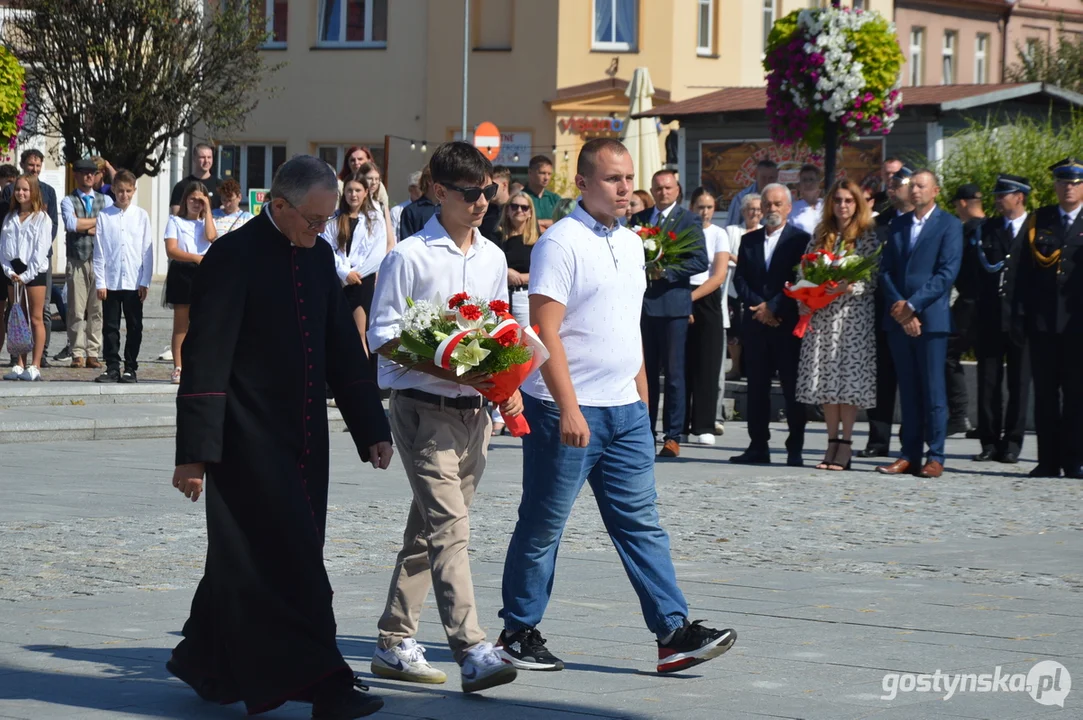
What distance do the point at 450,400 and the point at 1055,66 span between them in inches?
1868

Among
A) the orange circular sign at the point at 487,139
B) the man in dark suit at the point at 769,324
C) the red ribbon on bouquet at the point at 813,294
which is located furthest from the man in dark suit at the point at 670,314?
the orange circular sign at the point at 487,139

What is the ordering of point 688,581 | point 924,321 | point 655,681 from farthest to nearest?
point 924,321 < point 688,581 < point 655,681

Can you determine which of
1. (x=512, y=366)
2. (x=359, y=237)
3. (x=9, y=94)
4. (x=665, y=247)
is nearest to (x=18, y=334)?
(x=9, y=94)

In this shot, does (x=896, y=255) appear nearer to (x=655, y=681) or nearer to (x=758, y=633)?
(x=758, y=633)

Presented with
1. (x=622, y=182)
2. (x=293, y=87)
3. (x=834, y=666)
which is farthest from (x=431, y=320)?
(x=293, y=87)

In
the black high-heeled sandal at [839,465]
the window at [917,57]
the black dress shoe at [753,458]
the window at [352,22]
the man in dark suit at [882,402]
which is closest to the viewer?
the black high-heeled sandal at [839,465]

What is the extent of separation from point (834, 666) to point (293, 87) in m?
41.7

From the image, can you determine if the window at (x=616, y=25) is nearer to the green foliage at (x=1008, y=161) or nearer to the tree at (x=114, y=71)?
the tree at (x=114, y=71)

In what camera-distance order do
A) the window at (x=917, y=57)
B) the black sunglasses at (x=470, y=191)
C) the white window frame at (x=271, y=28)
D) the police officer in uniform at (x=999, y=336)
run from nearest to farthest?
the black sunglasses at (x=470, y=191)
the police officer in uniform at (x=999, y=336)
the white window frame at (x=271, y=28)
the window at (x=917, y=57)

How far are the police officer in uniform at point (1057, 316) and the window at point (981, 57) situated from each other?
4282cm

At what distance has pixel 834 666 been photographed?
658cm

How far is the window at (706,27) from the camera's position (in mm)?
45719

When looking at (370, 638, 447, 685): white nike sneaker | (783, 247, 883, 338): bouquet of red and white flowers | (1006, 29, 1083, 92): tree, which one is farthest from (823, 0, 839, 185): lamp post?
(1006, 29, 1083, 92): tree

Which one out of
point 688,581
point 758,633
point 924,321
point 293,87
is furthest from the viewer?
point 293,87
